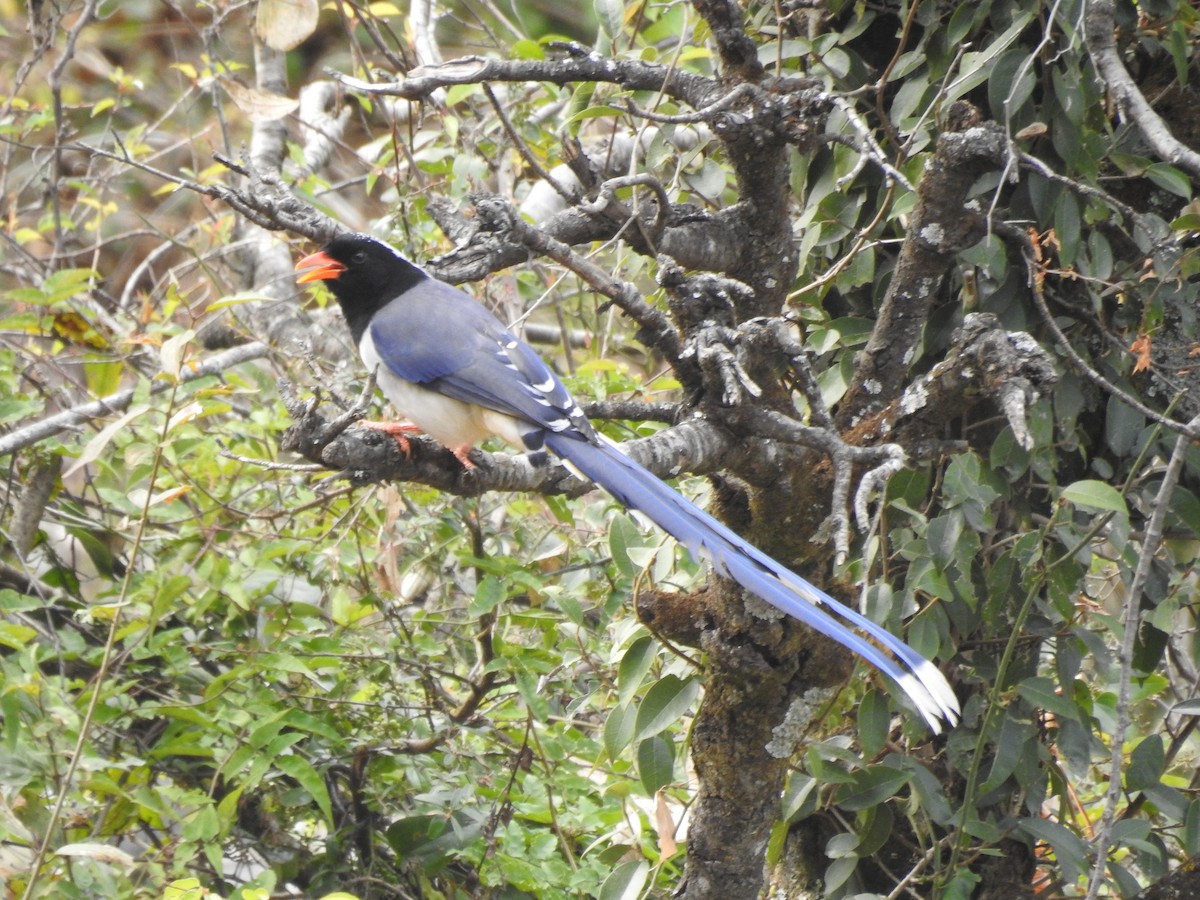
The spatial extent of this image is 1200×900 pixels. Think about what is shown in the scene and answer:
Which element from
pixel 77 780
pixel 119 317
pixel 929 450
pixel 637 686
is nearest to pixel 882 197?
pixel 929 450

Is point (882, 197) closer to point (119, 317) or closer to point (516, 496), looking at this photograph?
point (516, 496)

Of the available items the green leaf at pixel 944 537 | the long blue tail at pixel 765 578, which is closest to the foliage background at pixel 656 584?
the green leaf at pixel 944 537

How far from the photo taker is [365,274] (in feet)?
10.2

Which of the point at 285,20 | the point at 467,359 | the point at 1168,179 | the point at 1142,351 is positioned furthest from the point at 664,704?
the point at 285,20

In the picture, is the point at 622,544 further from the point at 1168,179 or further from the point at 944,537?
the point at 1168,179

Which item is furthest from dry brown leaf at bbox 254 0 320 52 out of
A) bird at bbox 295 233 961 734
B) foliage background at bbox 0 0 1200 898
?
bird at bbox 295 233 961 734

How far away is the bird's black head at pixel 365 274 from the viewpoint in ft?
10.1

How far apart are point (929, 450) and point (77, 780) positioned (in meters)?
1.76

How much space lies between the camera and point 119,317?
4.34m

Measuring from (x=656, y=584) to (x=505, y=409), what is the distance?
459mm

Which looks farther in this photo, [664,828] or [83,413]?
[83,413]

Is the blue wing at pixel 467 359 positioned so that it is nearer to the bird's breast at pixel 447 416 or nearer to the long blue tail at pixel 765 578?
the bird's breast at pixel 447 416

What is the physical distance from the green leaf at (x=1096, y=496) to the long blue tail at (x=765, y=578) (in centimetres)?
35

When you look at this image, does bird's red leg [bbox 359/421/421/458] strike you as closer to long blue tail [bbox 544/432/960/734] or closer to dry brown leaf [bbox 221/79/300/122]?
long blue tail [bbox 544/432/960/734]
